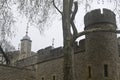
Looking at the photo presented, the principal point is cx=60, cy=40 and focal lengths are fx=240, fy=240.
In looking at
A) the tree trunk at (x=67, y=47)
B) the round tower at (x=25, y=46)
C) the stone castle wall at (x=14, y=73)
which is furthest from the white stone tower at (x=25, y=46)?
the tree trunk at (x=67, y=47)

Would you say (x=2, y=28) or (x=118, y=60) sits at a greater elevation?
(x=2, y=28)

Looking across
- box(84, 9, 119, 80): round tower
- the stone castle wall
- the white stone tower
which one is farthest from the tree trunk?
the white stone tower

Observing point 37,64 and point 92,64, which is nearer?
point 92,64

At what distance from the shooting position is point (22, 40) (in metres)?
44.5

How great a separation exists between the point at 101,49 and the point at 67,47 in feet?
22.4

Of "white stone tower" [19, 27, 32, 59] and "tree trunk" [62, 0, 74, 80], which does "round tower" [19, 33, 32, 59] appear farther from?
"tree trunk" [62, 0, 74, 80]

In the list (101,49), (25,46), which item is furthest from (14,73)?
(25,46)

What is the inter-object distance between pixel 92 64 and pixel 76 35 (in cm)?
641

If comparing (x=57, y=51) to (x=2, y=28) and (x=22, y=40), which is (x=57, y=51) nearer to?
(x=2, y=28)

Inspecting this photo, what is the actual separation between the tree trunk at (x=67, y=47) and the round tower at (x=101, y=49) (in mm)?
6105

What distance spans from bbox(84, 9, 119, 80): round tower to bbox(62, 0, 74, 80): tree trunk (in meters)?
6.11

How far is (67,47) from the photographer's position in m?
9.75

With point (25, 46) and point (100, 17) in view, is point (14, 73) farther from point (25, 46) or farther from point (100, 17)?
point (25, 46)

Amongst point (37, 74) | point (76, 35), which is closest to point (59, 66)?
point (37, 74)
